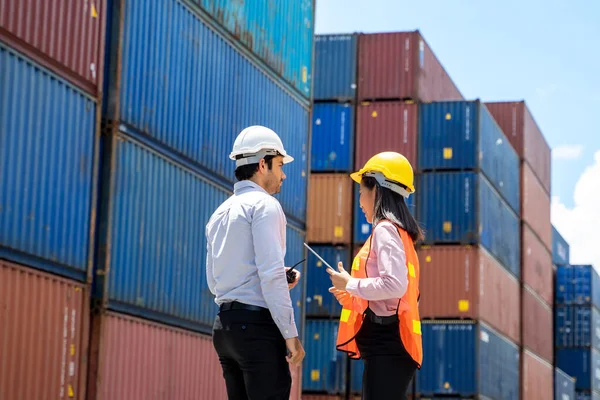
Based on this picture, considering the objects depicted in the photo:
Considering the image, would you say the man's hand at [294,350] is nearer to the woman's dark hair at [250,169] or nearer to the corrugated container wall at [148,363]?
the woman's dark hair at [250,169]

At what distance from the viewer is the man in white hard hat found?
206 inches

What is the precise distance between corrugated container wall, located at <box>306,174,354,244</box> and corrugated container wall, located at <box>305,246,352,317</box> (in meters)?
0.28

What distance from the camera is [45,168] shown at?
38.3ft

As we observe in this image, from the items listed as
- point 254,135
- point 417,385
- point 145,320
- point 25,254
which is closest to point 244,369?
point 254,135

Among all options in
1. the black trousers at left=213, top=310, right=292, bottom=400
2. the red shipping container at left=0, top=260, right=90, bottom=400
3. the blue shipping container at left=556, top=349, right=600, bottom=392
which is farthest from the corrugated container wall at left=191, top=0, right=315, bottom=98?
the blue shipping container at left=556, top=349, right=600, bottom=392

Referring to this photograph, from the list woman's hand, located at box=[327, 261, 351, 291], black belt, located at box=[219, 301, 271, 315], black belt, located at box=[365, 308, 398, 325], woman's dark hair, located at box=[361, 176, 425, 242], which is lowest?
black belt, located at box=[365, 308, 398, 325]

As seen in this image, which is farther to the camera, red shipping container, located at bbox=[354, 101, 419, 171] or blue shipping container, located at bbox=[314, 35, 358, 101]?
blue shipping container, located at bbox=[314, 35, 358, 101]

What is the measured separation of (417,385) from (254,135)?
69.7 ft

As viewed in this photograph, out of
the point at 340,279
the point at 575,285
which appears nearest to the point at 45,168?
the point at 340,279

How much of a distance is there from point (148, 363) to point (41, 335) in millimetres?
2604

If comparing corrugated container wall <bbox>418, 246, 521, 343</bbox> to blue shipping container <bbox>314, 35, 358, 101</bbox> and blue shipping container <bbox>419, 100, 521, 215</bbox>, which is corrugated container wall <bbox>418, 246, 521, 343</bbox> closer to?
blue shipping container <bbox>419, 100, 521, 215</bbox>

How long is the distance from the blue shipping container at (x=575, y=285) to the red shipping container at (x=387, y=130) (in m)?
21.4

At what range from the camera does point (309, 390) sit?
26.4 metres

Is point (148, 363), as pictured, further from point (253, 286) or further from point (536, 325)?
point (536, 325)
